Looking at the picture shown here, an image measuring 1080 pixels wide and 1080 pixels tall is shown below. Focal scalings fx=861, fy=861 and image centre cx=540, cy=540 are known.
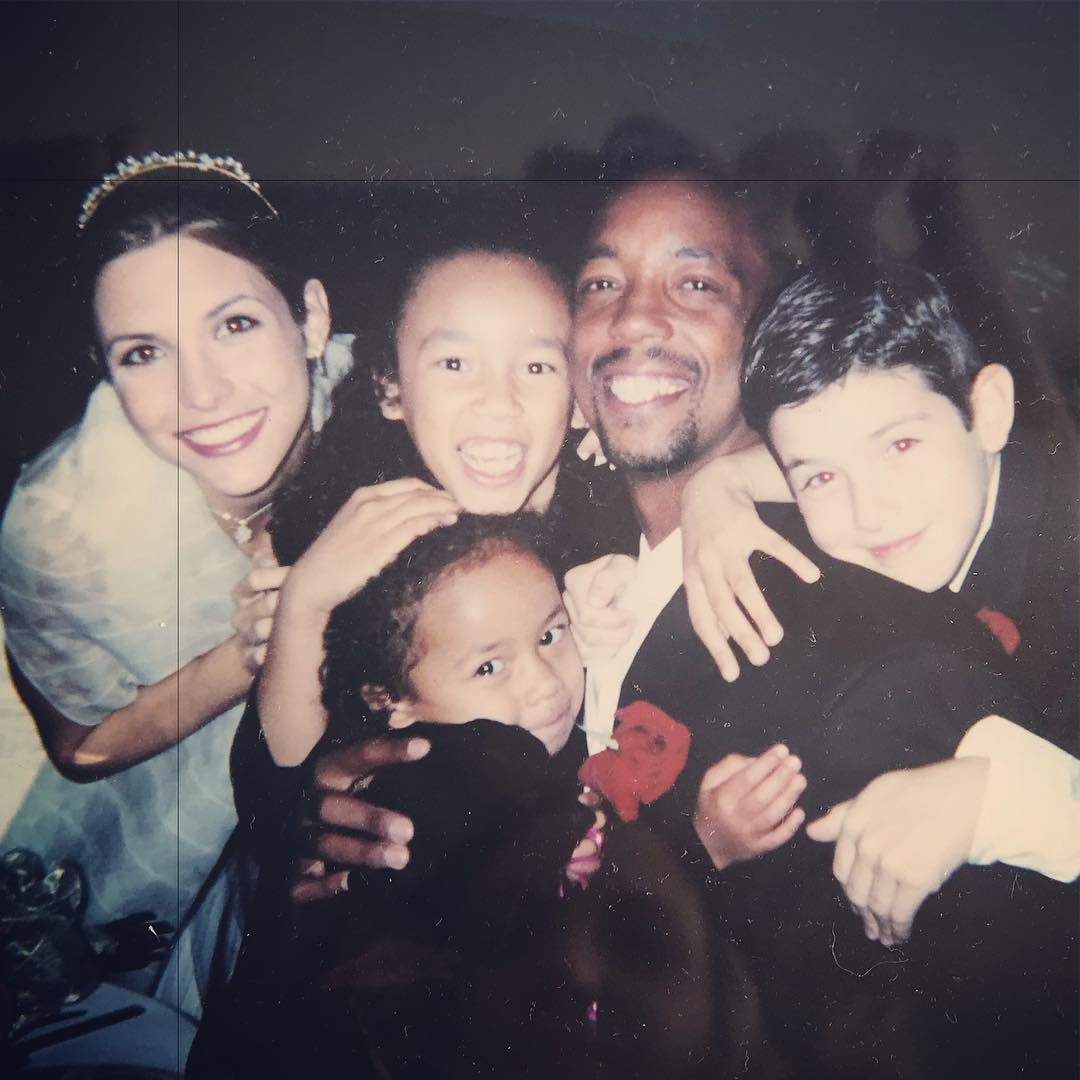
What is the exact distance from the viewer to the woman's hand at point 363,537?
5.34 ft

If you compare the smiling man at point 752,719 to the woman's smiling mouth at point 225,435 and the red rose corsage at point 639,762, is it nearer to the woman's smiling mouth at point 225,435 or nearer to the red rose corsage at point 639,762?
the red rose corsage at point 639,762

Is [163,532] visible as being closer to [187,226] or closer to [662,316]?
[187,226]

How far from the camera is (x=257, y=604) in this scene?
1.65 metres

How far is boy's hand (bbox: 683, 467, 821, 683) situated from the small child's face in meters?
0.28

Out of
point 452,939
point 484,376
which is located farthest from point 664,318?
point 452,939

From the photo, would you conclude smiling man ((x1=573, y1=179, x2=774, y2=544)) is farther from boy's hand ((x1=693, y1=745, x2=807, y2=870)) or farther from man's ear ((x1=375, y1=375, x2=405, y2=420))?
boy's hand ((x1=693, y1=745, x2=807, y2=870))

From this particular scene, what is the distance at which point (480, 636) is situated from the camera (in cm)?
161

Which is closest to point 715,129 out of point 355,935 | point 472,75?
point 472,75

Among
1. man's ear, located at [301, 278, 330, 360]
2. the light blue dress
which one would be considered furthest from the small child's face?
man's ear, located at [301, 278, 330, 360]

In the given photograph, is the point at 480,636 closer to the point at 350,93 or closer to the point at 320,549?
the point at 320,549

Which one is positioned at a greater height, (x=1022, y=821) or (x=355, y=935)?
(x=1022, y=821)

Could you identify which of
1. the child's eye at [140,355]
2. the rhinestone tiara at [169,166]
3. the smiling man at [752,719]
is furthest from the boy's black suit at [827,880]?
the rhinestone tiara at [169,166]

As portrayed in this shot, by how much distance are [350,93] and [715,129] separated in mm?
725

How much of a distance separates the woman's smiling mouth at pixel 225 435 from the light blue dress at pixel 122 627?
0.21 feet
